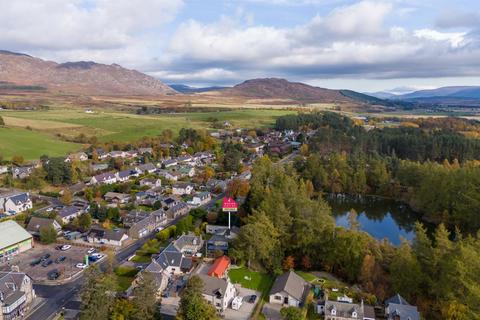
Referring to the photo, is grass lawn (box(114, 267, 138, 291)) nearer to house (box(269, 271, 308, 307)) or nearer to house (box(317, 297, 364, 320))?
house (box(269, 271, 308, 307))

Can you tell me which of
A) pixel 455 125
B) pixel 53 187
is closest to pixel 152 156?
pixel 53 187

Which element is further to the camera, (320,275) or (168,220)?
(168,220)

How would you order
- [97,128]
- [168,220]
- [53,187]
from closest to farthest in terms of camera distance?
[168,220] < [53,187] < [97,128]

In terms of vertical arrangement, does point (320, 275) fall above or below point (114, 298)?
below

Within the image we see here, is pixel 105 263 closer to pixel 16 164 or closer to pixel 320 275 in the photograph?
pixel 320 275

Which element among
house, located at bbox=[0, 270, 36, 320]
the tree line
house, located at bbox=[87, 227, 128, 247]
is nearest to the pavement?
house, located at bbox=[0, 270, 36, 320]

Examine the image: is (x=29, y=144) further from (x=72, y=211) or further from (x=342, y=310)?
(x=342, y=310)
